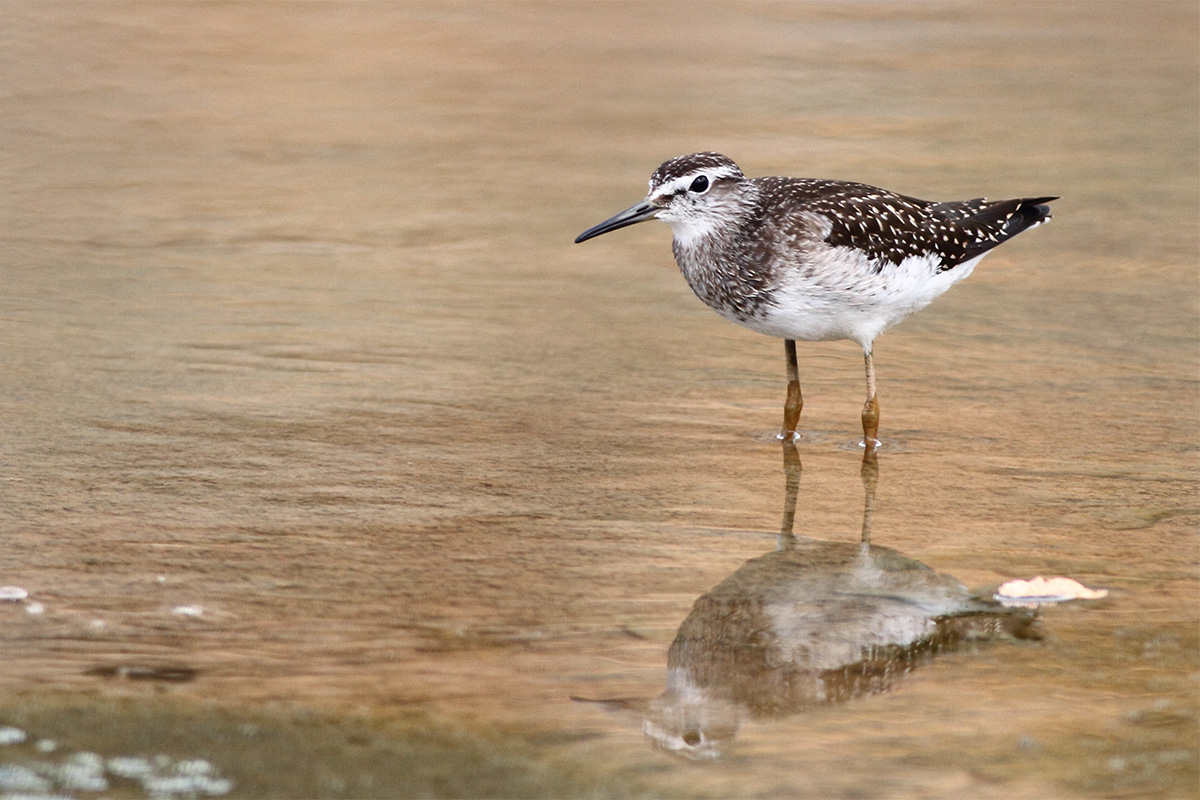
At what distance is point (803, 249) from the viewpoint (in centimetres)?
687

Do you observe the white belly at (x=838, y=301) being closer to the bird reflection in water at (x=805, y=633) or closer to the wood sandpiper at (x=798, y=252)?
the wood sandpiper at (x=798, y=252)

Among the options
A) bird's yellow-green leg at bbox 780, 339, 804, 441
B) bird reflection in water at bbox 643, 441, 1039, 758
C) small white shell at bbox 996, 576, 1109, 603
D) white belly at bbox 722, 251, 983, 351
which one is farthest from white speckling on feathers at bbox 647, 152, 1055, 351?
small white shell at bbox 996, 576, 1109, 603

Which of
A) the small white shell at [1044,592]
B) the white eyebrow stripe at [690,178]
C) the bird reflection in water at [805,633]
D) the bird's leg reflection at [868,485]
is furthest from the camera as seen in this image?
the white eyebrow stripe at [690,178]

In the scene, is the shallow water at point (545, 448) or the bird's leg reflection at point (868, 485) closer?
the shallow water at point (545, 448)

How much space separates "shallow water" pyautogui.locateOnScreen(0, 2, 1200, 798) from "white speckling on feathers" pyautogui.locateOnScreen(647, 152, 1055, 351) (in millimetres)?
598

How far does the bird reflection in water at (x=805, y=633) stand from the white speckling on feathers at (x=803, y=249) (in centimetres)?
147

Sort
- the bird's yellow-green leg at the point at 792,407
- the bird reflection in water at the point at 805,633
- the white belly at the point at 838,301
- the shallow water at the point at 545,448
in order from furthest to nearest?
the bird's yellow-green leg at the point at 792,407 → the white belly at the point at 838,301 → the bird reflection in water at the point at 805,633 → the shallow water at the point at 545,448

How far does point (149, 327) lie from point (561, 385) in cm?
249

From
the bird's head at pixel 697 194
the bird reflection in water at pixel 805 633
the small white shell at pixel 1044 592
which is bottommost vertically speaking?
the bird reflection in water at pixel 805 633

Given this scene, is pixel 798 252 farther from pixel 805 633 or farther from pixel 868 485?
pixel 805 633

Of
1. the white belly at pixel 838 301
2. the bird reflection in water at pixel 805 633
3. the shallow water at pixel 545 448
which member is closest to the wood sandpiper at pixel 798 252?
the white belly at pixel 838 301

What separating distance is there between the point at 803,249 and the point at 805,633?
95.9 inches

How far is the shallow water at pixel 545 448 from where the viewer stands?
14.1 ft

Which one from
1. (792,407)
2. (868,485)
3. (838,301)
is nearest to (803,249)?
(838,301)
